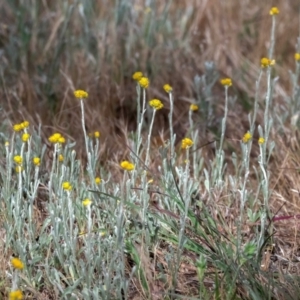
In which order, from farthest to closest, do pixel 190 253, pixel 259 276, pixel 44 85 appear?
pixel 44 85 → pixel 190 253 → pixel 259 276

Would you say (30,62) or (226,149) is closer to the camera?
(226,149)

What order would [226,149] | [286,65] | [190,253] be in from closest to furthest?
[190,253] → [226,149] → [286,65]

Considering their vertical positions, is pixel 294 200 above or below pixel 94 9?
below

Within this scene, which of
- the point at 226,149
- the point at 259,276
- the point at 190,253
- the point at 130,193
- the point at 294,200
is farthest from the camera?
the point at 226,149

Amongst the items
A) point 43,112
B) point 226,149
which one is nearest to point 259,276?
point 226,149

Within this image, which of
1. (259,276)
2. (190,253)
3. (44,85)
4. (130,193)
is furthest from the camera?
(44,85)

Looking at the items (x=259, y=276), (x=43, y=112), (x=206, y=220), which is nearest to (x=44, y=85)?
(x=43, y=112)

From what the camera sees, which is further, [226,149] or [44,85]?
[44,85]

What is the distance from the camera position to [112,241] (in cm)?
206

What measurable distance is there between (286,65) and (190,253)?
6.93 ft

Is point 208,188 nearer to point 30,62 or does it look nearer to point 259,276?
point 259,276

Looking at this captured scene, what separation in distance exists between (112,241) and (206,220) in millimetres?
388

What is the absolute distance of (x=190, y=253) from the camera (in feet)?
7.25

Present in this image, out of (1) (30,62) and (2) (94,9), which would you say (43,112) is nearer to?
(1) (30,62)
